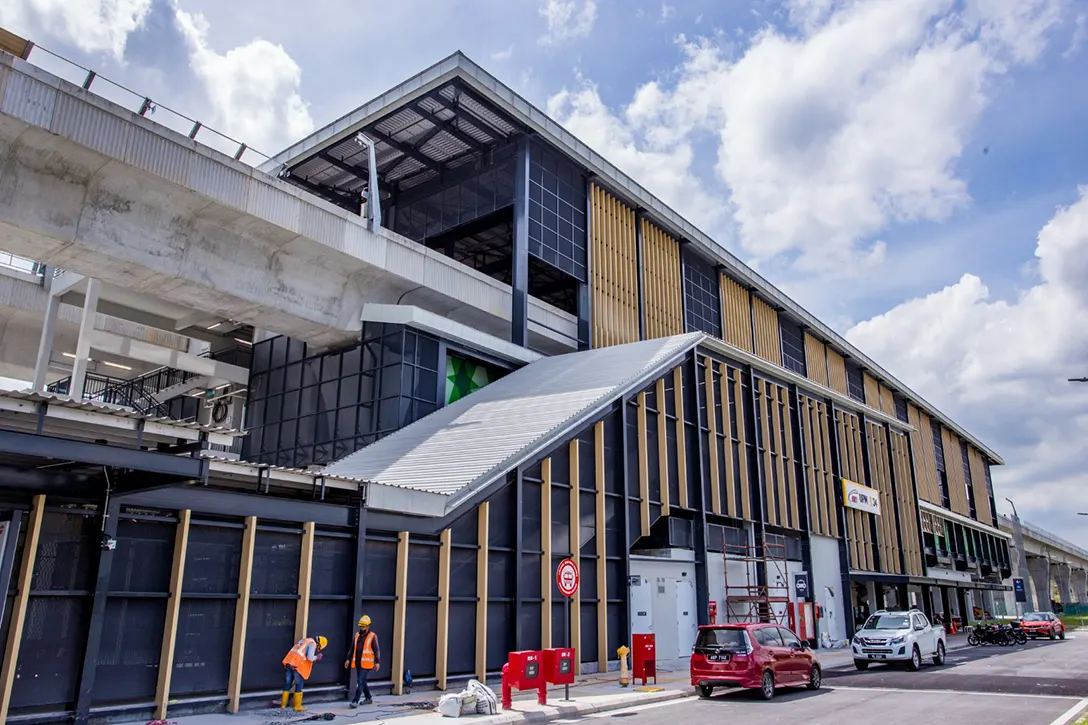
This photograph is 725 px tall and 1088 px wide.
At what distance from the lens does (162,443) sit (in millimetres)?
12711

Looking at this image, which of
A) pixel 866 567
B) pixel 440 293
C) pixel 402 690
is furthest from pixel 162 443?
pixel 866 567

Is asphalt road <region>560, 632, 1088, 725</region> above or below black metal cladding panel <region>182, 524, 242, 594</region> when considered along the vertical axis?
below

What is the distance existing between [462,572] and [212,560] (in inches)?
241

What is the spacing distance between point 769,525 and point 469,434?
1463cm

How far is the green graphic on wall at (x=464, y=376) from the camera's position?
29.6 metres

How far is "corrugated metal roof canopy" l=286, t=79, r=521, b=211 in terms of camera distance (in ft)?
110

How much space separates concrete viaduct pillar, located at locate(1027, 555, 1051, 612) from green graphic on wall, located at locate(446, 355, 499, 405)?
90.8 m

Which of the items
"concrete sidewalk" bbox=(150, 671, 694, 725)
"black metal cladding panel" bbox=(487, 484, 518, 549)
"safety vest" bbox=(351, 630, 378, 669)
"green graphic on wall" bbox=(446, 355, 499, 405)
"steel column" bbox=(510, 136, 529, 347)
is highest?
"steel column" bbox=(510, 136, 529, 347)

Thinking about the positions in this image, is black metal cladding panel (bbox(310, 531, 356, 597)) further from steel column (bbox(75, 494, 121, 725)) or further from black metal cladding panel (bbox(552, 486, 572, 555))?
black metal cladding panel (bbox(552, 486, 572, 555))

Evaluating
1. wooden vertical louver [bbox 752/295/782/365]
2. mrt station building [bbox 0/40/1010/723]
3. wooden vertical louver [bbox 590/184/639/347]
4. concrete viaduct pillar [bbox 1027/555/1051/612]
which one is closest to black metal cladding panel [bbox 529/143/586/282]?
mrt station building [bbox 0/40/1010/723]

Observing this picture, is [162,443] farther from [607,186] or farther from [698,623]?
[607,186]

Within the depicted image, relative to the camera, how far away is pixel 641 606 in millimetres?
24250

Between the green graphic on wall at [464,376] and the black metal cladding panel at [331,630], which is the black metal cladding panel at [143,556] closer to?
the black metal cladding panel at [331,630]

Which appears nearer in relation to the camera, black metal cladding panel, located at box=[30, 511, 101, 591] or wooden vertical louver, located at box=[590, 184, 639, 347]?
black metal cladding panel, located at box=[30, 511, 101, 591]
